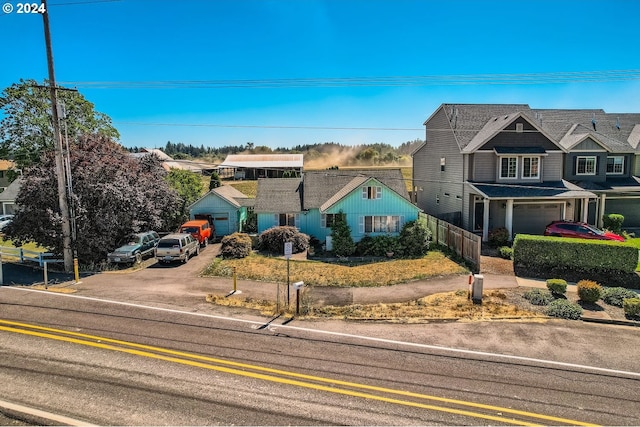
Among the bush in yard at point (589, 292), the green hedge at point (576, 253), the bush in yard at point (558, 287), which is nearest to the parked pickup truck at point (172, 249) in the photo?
the green hedge at point (576, 253)

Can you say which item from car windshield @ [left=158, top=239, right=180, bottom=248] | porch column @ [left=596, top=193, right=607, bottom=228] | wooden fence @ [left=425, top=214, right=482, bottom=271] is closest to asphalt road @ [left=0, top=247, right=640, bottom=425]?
wooden fence @ [left=425, top=214, right=482, bottom=271]

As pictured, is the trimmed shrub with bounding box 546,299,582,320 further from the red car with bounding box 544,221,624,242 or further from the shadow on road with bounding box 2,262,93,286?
the shadow on road with bounding box 2,262,93,286

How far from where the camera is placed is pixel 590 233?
25469mm

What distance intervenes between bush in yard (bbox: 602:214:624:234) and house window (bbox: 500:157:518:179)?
8.18 metres

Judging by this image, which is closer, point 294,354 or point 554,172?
point 294,354

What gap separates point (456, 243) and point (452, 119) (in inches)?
479

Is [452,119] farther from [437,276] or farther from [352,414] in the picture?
[352,414]

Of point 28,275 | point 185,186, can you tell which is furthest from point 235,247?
point 185,186

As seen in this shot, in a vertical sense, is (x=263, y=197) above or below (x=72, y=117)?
below

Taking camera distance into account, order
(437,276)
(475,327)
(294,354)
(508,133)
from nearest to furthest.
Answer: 1. (294,354)
2. (475,327)
3. (437,276)
4. (508,133)

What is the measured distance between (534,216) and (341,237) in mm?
→ 14911

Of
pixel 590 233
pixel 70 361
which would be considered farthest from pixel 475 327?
pixel 590 233

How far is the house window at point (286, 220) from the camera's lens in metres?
31.6

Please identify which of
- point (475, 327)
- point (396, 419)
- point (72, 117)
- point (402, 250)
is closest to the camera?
point (396, 419)
